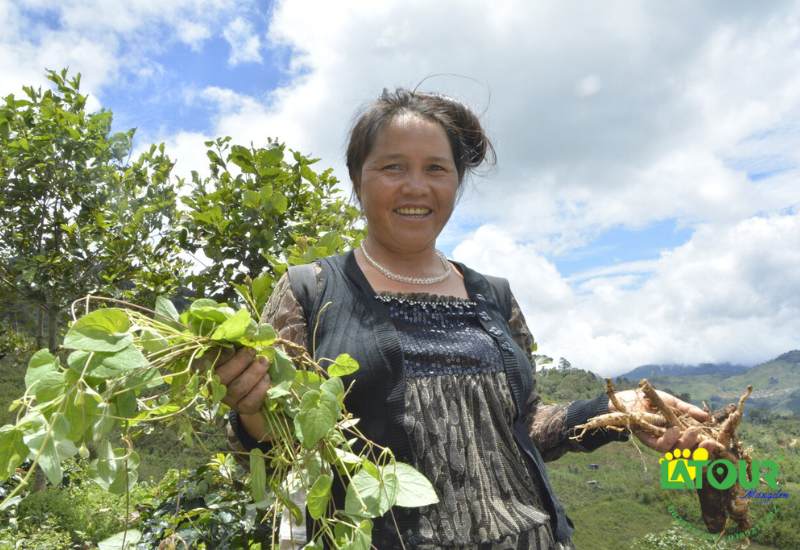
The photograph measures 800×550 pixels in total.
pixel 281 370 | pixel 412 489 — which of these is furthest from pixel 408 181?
pixel 412 489

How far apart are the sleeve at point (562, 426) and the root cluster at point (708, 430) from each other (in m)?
0.04

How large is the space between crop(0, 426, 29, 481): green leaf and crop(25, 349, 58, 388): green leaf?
6 centimetres

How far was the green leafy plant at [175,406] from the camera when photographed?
2.50 ft

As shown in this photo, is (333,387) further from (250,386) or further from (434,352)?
(434,352)

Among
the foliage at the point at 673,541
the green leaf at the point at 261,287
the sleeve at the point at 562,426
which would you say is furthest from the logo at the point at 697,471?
the foliage at the point at 673,541

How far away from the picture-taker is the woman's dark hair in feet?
5.42

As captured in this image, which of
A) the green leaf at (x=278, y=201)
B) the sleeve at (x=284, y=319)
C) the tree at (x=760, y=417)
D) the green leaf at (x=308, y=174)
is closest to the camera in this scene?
the sleeve at (x=284, y=319)

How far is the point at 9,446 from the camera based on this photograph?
75 cm

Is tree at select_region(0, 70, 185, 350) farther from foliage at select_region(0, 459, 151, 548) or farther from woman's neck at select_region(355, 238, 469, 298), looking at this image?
woman's neck at select_region(355, 238, 469, 298)

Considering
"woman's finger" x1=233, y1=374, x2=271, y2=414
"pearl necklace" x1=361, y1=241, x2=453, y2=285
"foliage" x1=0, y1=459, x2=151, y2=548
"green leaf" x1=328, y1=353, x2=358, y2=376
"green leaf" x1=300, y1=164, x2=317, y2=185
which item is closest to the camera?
"woman's finger" x1=233, y1=374, x2=271, y2=414

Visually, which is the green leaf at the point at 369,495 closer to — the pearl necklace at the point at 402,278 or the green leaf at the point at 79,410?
the green leaf at the point at 79,410

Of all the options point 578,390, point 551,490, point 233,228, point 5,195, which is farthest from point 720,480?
point 578,390

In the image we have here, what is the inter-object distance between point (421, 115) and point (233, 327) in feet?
3.31

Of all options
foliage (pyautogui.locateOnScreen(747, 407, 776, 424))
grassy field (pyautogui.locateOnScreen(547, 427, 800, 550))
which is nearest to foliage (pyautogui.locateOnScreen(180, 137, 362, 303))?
grassy field (pyautogui.locateOnScreen(547, 427, 800, 550))
